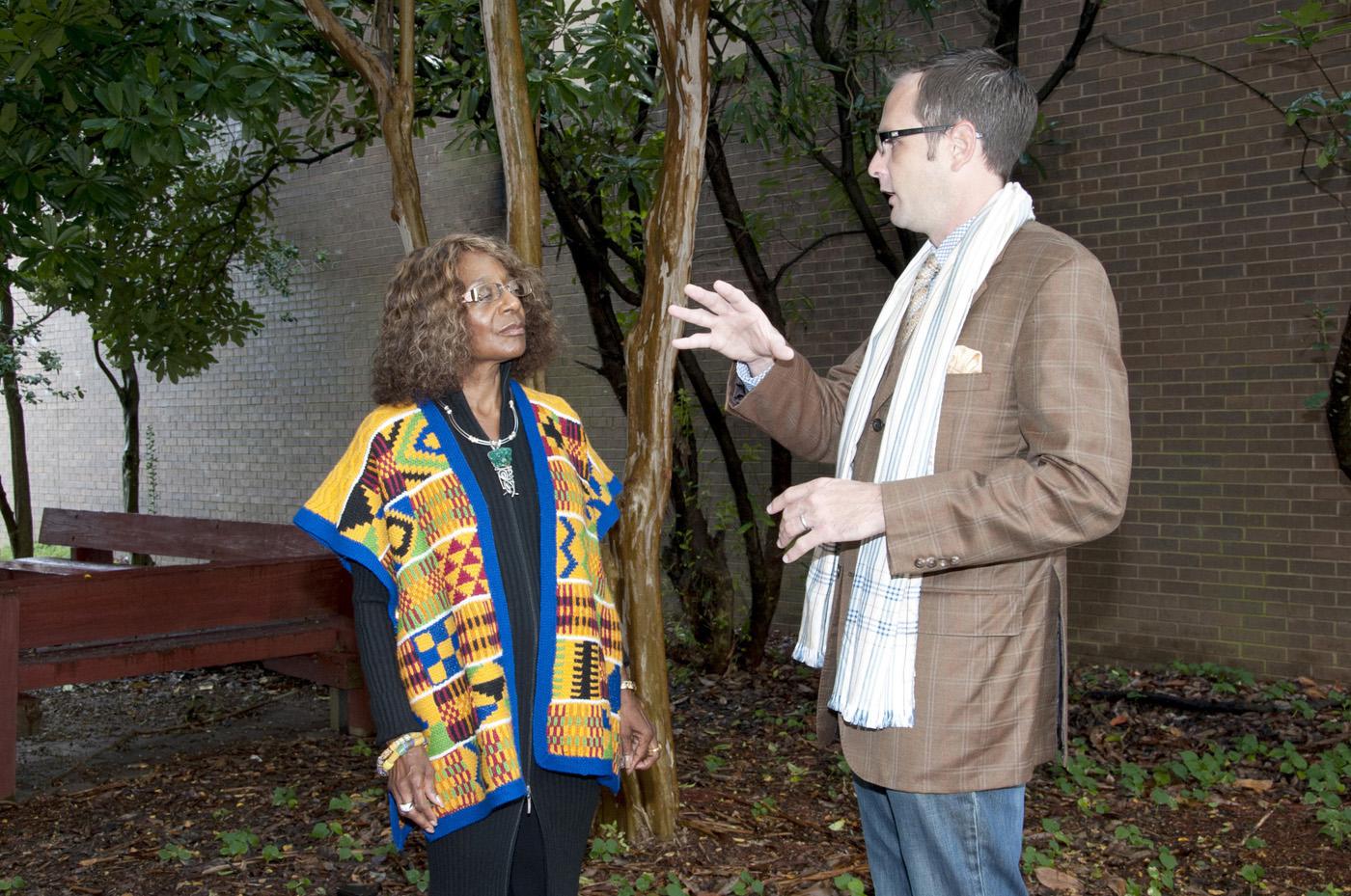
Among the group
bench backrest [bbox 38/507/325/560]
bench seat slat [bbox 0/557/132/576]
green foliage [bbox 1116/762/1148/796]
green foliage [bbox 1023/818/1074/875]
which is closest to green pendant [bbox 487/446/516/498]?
green foliage [bbox 1023/818/1074/875]

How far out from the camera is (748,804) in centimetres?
527

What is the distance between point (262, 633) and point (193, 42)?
294 cm

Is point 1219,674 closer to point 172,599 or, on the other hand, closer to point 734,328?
point 172,599

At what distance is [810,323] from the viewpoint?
927 centimetres

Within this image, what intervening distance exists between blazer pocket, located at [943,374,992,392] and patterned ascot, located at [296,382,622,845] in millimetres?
970

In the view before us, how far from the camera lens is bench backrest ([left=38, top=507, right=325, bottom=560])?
8.26 meters

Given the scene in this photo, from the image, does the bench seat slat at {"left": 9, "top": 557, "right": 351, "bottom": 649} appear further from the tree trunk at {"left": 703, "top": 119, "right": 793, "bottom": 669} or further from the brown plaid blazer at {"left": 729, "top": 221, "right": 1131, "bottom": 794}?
the brown plaid blazer at {"left": 729, "top": 221, "right": 1131, "bottom": 794}

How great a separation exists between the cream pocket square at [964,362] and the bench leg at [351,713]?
5263 mm

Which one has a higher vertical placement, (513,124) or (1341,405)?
(513,124)

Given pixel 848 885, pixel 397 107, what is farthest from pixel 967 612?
pixel 397 107

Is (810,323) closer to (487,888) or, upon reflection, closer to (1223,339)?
(1223,339)

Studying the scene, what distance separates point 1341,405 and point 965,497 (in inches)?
197

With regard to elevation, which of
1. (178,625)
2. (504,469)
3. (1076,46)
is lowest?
(178,625)

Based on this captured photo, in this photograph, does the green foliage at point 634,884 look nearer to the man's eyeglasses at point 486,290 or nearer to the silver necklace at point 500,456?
the silver necklace at point 500,456
